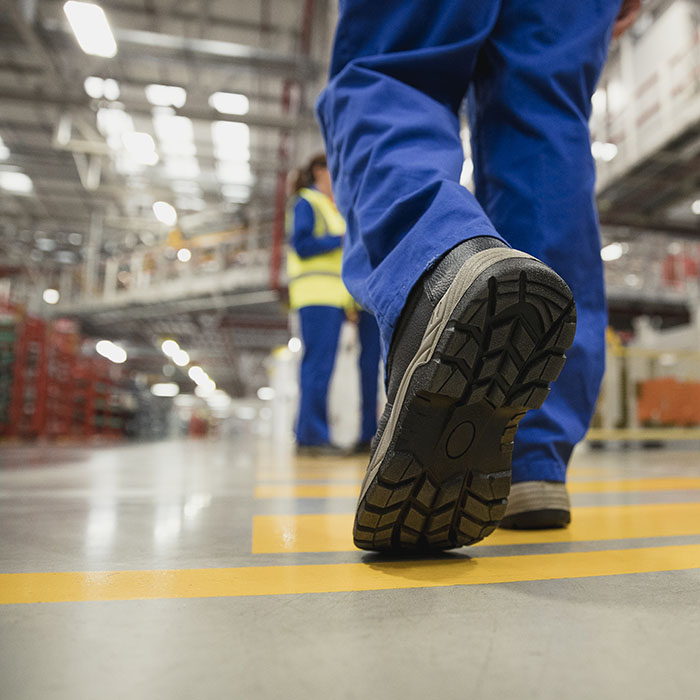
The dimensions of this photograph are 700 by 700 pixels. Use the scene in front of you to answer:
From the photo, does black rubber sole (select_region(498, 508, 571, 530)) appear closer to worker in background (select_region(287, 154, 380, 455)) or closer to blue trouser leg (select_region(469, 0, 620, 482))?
blue trouser leg (select_region(469, 0, 620, 482))

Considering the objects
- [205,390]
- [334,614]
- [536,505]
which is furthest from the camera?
[205,390]

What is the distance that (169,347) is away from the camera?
1720 centimetres

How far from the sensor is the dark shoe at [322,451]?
10.8ft

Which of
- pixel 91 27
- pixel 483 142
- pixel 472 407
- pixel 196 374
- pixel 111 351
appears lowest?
pixel 472 407

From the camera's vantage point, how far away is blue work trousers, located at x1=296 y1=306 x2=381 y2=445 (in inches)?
130

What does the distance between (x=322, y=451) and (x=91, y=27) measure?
18.6 feet

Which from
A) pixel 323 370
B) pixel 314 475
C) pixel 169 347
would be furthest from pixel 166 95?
pixel 314 475

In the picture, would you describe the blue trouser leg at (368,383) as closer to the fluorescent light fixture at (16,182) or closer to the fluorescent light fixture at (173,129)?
the fluorescent light fixture at (173,129)

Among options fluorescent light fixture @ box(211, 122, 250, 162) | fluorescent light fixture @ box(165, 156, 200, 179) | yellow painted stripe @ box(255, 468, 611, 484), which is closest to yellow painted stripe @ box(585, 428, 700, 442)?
yellow painted stripe @ box(255, 468, 611, 484)

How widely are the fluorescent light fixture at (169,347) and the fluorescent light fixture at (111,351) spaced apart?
1.43 m

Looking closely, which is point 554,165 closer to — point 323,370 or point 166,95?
point 323,370

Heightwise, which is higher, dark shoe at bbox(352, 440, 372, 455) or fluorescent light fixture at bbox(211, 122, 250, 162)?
fluorescent light fixture at bbox(211, 122, 250, 162)

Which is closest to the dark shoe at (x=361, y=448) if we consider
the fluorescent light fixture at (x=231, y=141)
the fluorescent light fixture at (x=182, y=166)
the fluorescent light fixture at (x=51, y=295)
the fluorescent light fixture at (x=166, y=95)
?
the fluorescent light fixture at (x=166, y=95)

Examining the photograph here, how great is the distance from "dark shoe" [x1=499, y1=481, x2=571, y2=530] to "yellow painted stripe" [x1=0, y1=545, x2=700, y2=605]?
0.16 m
